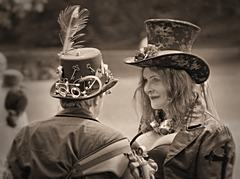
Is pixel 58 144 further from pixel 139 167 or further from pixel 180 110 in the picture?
pixel 180 110

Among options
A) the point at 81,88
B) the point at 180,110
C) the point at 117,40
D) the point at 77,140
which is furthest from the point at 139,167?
the point at 117,40

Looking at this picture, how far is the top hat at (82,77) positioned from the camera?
348cm

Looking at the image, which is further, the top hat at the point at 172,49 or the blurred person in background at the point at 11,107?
the blurred person in background at the point at 11,107

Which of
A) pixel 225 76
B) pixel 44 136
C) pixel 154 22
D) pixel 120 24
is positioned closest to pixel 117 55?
pixel 120 24

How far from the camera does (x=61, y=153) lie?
132 inches

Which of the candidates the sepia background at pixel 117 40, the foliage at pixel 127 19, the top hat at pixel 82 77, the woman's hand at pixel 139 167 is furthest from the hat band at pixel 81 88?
the foliage at pixel 127 19

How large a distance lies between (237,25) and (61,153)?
2939 millimetres

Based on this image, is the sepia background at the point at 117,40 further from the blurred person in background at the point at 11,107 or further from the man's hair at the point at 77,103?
the man's hair at the point at 77,103

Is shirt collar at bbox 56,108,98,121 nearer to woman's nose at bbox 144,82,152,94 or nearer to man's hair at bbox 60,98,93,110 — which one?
man's hair at bbox 60,98,93,110

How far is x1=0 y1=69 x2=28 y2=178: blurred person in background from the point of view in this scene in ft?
19.4

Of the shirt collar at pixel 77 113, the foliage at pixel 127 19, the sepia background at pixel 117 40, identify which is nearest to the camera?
the shirt collar at pixel 77 113

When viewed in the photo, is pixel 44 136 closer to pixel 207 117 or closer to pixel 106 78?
pixel 106 78

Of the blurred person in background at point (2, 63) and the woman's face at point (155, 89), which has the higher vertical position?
the woman's face at point (155, 89)

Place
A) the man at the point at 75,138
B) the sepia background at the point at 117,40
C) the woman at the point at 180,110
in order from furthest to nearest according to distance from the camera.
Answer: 1. the sepia background at the point at 117,40
2. the woman at the point at 180,110
3. the man at the point at 75,138
